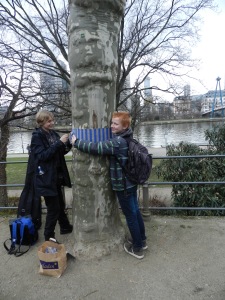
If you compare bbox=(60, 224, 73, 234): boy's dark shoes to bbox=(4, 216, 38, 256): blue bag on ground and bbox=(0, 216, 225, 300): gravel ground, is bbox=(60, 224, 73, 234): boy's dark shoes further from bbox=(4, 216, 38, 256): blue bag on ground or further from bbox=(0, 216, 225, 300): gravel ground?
bbox=(4, 216, 38, 256): blue bag on ground

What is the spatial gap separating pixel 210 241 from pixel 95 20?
8.81 ft

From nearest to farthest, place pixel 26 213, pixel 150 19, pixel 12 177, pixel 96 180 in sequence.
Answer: pixel 96 180 → pixel 26 213 → pixel 150 19 → pixel 12 177

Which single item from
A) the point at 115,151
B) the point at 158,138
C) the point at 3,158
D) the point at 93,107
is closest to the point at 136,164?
the point at 115,151

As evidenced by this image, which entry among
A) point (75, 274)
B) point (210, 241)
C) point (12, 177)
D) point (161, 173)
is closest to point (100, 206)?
point (75, 274)

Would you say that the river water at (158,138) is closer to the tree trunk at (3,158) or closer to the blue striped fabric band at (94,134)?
the tree trunk at (3,158)

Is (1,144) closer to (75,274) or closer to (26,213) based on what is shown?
(26,213)

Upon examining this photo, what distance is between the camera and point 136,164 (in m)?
2.44

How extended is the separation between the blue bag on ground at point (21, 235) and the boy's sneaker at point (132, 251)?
3.63 feet

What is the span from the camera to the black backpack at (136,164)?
242 cm

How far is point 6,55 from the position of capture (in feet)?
24.3

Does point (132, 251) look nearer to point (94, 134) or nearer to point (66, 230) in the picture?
point (66, 230)

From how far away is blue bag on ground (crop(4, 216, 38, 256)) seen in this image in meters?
2.80

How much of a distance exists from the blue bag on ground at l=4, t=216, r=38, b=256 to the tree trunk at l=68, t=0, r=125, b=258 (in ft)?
1.92

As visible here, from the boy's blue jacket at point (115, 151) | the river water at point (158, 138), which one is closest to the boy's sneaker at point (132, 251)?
the boy's blue jacket at point (115, 151)
